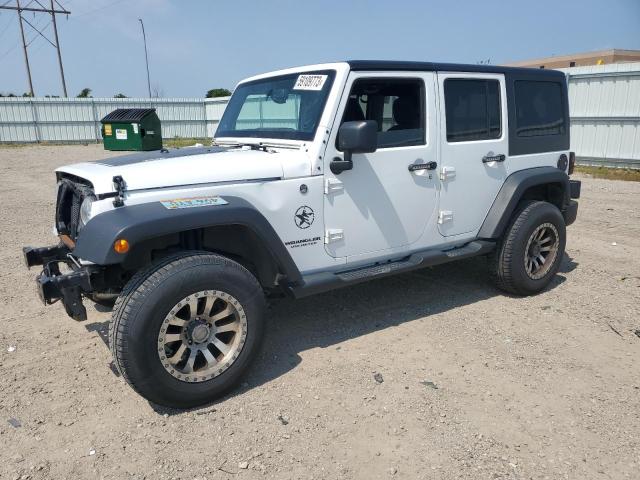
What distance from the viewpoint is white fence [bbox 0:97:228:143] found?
24.4m

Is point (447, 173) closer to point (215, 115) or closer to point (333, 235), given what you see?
point (333, 235)

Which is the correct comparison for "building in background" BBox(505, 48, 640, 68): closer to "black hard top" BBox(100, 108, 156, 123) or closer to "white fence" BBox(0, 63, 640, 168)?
"white fence" BBox(0, 63, 640, 168)

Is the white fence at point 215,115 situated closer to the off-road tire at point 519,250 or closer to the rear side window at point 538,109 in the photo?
the rear side window at point 538,109

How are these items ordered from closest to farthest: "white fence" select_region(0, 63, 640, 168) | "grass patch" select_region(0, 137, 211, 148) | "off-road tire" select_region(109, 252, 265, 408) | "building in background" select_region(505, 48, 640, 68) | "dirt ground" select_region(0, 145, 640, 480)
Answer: "dirt ground" select_region(0, 145, 640, 480) < "off-road tire" select_region(109, 252, 265, 408) < "white fence" select_region(0, 63, 640, 168) < "grass patch" select_region(0, 137, 211, 148) < "building in background" select_region(505, 48, 640, 68)

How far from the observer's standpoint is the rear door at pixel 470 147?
422 cm

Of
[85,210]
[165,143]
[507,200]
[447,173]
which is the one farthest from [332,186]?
[165,143]

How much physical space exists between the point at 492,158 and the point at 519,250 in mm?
877

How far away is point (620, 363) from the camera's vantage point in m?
3.64

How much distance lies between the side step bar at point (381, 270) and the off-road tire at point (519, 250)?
0.53 ft

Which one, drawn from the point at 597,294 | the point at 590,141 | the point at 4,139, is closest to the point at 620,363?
the point at 597,294

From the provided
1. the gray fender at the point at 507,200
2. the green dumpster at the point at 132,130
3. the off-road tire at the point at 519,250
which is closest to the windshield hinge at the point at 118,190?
the gray fender at the point at 507,200

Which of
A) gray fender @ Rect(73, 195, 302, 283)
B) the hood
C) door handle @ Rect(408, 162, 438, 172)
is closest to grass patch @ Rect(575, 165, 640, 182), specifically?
door handle @ Rect(408, 162, 438, 172)

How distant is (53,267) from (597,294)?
15.4ft

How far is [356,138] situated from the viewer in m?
3.36
